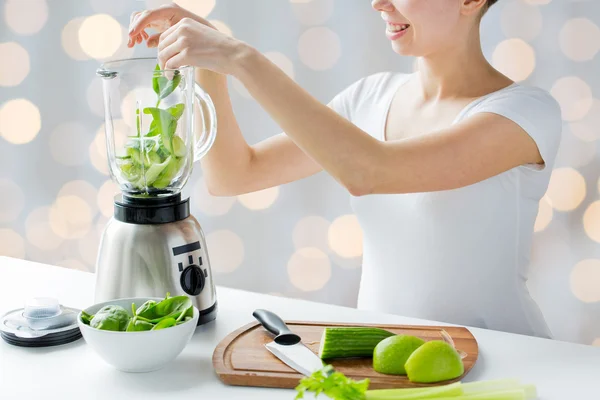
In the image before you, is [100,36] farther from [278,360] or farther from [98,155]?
[278,360]

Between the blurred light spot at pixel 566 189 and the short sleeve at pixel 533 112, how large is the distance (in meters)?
0.41

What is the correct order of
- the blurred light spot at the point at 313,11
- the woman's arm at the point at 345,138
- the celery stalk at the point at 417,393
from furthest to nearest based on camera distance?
the blurred light spot at the point at 313,11 < the woman's arm at the point at 345,138 < the celery stalk at the point at 417,393

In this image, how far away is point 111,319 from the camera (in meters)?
1.04

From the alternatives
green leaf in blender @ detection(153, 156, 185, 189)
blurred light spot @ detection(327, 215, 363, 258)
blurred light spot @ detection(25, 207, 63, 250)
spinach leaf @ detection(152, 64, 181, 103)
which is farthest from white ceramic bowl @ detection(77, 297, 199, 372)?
blurred light spot @ detection(25, 207, 63, 250)

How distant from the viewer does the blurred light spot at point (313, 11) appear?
205 centimetres

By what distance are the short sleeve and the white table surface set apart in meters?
0.39

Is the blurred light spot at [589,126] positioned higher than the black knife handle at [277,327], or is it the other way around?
the blurred light spot at [589,126]

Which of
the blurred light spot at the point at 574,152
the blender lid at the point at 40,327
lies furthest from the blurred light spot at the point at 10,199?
the blurred light spot at the point at 574,152

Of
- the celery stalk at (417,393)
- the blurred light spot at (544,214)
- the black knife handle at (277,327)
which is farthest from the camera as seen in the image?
the blurred light spot at (544,214)

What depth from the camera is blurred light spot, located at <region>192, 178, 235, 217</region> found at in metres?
2.23

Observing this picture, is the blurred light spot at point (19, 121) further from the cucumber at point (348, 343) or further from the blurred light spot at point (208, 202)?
the cucumber at point (348, 343)

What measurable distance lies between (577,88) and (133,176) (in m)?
1.13

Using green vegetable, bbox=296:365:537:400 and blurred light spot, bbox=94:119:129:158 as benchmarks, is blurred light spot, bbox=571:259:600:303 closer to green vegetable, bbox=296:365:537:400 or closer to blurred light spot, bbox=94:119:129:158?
green vegetable, bbox=296:365:537:400

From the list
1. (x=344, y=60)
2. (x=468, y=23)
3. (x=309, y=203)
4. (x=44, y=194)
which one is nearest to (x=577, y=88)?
(x=468, y=23)
